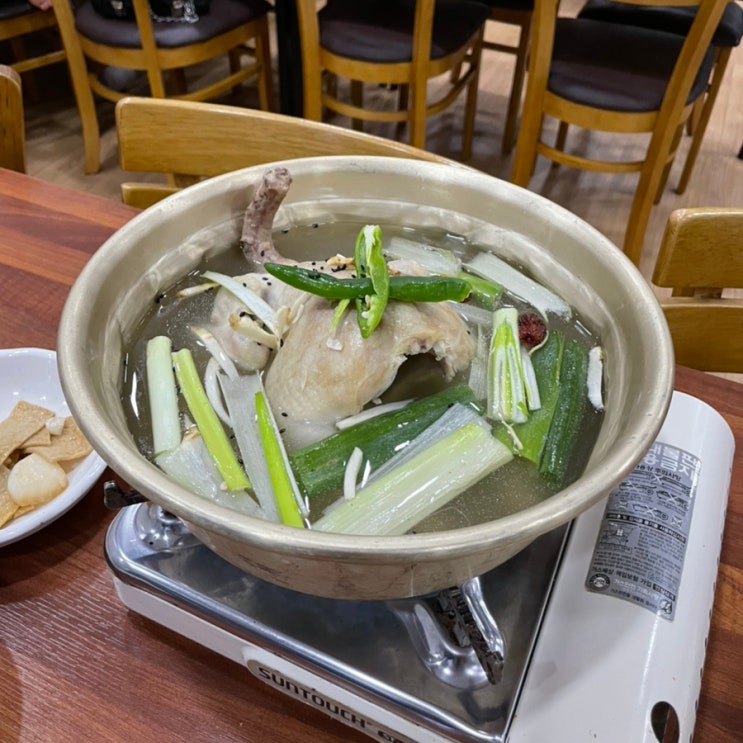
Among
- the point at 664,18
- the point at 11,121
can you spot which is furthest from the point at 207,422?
the point at 664,18

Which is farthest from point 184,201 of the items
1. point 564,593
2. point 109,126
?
point 109,126

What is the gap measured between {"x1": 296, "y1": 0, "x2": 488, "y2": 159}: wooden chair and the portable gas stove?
236 cm

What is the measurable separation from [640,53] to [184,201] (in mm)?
2508

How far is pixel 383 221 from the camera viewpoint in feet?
3.67

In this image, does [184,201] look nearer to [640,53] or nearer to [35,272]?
[35,272]

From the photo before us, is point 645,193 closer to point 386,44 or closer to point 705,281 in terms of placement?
point 386,44

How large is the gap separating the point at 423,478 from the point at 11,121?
4.64 ft

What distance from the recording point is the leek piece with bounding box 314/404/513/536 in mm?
734

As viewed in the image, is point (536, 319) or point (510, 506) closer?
point (510, 506)

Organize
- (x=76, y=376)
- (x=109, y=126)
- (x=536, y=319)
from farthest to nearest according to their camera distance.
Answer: (x=109, y=126) → (x=536, y=319) → (x=76, y=376)

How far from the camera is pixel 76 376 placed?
65 centimetres

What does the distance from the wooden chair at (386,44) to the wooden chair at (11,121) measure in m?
1.47

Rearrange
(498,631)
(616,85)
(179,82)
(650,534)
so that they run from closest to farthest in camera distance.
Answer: (498,631) < (650,534) < (616,85) < (179,82)

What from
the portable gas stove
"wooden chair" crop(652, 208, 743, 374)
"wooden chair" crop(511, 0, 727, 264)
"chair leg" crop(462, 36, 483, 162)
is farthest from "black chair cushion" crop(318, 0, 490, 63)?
the portable gas stove
